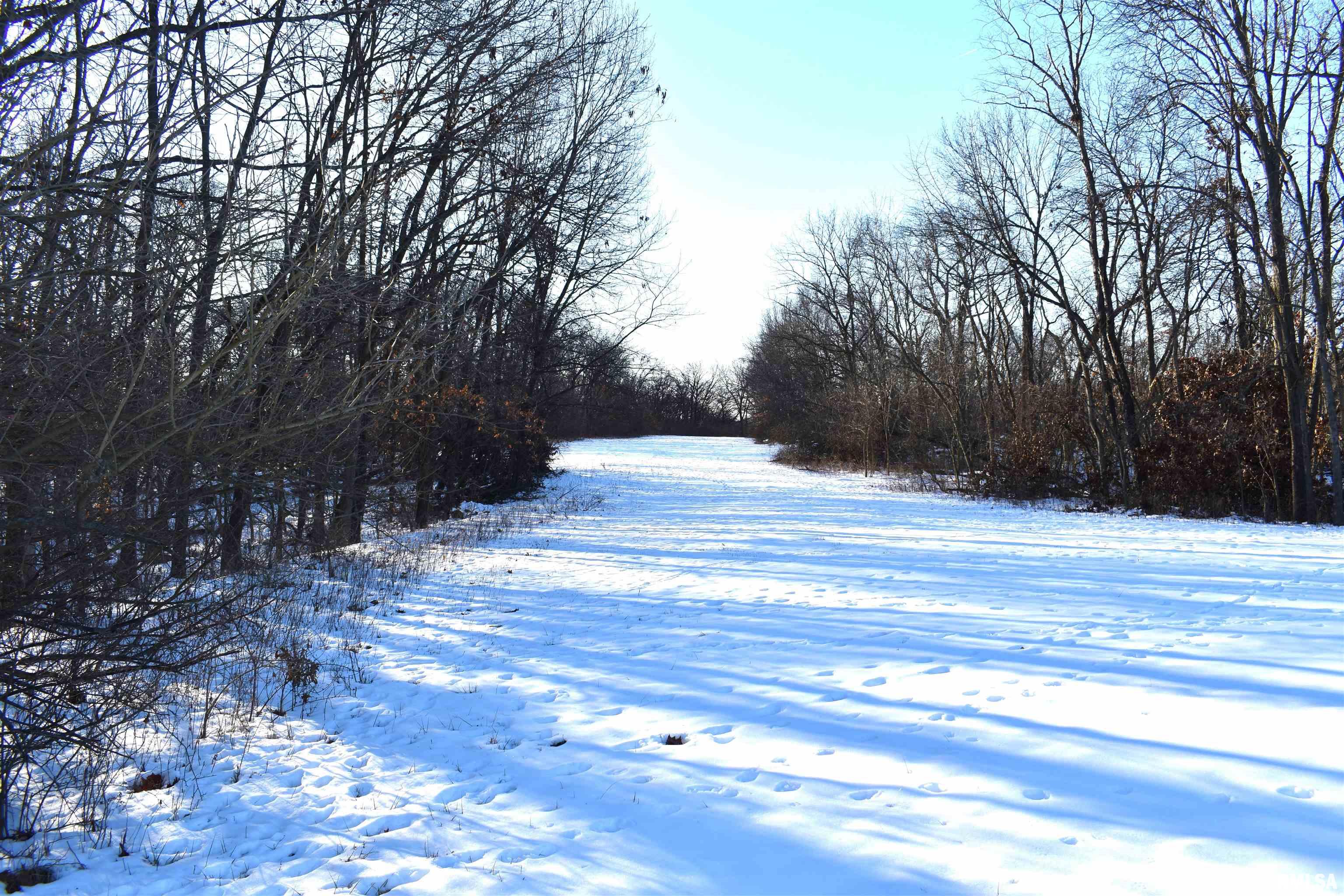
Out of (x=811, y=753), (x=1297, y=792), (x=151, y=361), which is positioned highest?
(x=151, y=361)

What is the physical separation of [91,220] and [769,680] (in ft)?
14.9

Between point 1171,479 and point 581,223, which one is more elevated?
point 581,223

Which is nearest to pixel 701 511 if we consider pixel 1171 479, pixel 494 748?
pixel 1171 479

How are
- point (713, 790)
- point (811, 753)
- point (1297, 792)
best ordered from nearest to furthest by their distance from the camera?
point (1297, 792) < point (713, 790) < point (811, 753)

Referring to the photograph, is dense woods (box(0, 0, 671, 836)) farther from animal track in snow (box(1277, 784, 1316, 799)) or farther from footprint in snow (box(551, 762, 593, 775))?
animal track in snow (box(1277, 784, 1316, 799))

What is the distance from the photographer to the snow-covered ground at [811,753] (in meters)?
2.98

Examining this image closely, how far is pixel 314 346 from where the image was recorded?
8.62 m

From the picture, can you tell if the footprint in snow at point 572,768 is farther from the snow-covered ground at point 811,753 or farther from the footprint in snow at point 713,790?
the footprint in snow at point 713,790

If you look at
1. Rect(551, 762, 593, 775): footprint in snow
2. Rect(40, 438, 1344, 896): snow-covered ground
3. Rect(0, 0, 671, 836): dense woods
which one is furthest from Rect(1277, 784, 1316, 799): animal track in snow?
Rect(0, 0, 671, 836): dense woods

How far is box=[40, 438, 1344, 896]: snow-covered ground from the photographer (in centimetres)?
298

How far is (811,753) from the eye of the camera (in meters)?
3.97

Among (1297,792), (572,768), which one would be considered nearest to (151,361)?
(572,768)

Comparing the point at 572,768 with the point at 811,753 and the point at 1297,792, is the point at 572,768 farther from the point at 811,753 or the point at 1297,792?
the point at 1297,792

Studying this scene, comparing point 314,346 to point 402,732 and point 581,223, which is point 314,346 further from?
point 581,223
